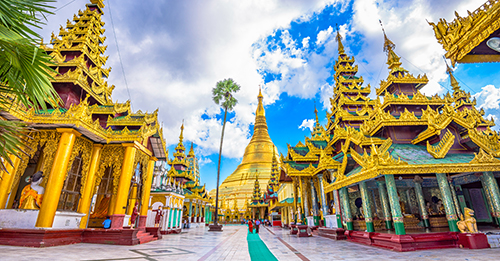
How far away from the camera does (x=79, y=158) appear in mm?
11945

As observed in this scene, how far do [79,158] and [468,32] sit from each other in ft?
51.8

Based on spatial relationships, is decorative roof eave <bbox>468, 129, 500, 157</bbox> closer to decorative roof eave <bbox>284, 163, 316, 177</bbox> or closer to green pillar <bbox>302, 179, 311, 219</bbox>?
decorative roof eave <bbox>284, 163, 316, 177</bbox>

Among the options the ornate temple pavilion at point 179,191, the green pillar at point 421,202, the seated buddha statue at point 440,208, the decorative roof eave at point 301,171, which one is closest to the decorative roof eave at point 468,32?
the green pillar at point 421,202

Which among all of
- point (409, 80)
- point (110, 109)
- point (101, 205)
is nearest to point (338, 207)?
point (409, 80)

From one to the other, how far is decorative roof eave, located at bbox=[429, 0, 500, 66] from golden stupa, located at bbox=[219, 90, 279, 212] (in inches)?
1770

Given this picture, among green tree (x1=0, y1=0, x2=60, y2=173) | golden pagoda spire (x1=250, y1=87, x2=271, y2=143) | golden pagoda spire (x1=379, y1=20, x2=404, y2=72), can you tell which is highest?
golden pagoda spire (x1=250, y1=87, x2=271, y2=143)

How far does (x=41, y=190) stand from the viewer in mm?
10000

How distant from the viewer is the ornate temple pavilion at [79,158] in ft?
31.8

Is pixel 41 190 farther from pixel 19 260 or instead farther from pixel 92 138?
pixel 19 260

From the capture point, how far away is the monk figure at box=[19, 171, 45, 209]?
9703mm

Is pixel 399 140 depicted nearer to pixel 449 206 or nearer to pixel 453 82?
pixel 449 206

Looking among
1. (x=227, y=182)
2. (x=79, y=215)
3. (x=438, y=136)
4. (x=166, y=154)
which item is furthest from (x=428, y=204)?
(x=227, y=182)

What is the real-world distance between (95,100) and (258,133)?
174 ft

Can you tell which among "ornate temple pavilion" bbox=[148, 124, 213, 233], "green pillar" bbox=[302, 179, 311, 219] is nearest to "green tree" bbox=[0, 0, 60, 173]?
"ornate temple pavilion" bbox=[148, 124, 213, 233]
